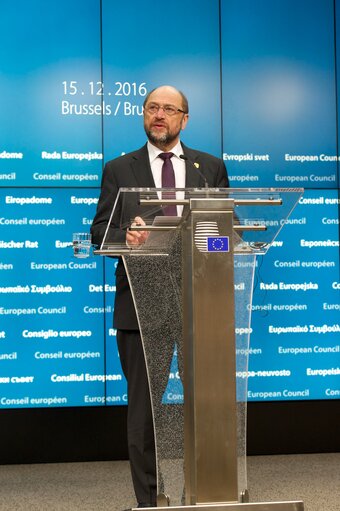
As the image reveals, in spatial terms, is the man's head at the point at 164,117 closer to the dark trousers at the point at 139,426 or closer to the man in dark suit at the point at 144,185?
the man in dark suit at the point at 144,185

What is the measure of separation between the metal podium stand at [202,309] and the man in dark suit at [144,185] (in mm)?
477

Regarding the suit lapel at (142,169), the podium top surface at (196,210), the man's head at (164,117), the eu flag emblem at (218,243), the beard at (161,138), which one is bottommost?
the eu flag emblem at (218,243)

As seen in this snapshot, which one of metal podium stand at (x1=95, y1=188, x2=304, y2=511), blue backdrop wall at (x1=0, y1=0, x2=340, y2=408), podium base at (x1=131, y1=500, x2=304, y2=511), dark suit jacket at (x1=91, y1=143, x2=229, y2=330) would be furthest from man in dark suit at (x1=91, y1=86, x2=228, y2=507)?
blue backdrop wall at (x1=0, y1=0, x2=340, y2=408)

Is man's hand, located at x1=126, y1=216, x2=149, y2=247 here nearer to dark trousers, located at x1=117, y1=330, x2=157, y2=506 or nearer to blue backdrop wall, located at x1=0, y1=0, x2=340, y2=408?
dark trousers, located at x1=117, y1=330, x2=157, y2=506

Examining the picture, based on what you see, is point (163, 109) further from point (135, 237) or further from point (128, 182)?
point (135, 237)

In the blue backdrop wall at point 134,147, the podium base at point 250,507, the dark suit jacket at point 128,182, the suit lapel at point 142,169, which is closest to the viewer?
the podium base at point 250,507

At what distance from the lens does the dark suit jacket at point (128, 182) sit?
9.66 ft

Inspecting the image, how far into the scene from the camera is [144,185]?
3.05 metres

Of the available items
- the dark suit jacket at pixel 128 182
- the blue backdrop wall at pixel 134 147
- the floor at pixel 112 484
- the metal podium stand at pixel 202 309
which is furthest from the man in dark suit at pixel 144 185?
the blue backdrop wall at pixel 134 147

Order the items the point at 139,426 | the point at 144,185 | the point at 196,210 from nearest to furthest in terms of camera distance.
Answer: the point at 196,210 < the point at 139,426 < the point at 144,185

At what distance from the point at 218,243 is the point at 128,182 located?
1.25 metres

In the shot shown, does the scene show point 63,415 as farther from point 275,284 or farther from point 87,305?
point 275,284

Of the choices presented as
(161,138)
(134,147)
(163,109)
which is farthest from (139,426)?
(134,147)

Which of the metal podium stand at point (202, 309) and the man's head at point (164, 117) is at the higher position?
the man's head at point (164, 117)
